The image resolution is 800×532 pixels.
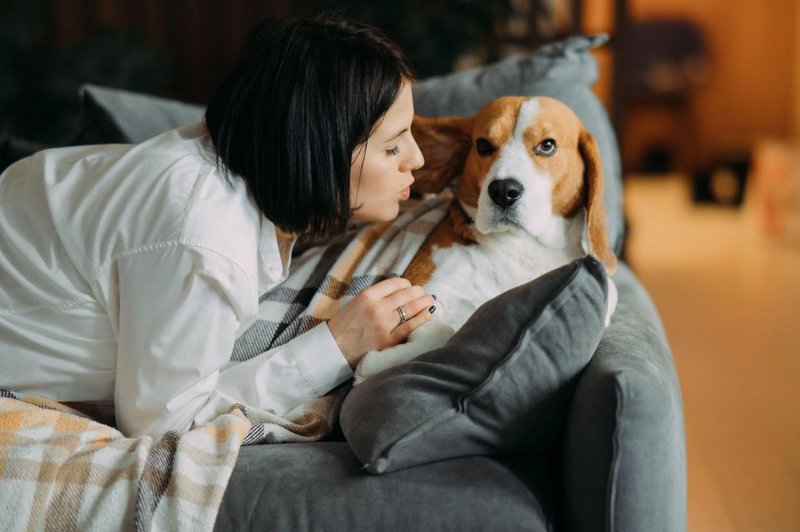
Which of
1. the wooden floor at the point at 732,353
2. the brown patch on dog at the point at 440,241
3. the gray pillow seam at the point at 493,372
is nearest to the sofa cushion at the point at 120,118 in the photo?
the brown patch on dog at the point at 440,241

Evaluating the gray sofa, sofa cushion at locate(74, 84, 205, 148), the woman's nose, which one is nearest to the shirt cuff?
the gray sofa

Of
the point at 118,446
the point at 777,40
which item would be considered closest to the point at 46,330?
the point at 118,446

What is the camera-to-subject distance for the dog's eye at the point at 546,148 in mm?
1470

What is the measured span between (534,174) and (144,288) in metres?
0.64

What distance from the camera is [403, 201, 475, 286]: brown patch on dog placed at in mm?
1521

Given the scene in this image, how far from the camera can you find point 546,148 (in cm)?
147

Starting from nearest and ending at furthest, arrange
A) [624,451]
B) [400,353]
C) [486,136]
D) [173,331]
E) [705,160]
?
[624,451] → [173,331] → [400,353] → [486,136] → [705,160]

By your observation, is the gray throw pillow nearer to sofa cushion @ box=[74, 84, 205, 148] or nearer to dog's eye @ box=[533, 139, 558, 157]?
dog's eye @ box=[533, 139, 558, 157]

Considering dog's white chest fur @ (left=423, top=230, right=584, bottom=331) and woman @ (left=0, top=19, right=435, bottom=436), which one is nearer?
woman @ (left=0, top=19, right=435, bottom=436)

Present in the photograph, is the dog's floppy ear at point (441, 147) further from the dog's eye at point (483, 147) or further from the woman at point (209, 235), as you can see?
the woman at point (209, 235)

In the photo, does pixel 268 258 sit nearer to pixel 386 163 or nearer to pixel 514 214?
pixel 386 163

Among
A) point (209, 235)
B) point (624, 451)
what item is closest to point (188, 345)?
point (209, 235)

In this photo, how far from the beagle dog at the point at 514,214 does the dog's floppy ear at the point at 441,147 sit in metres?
0.04

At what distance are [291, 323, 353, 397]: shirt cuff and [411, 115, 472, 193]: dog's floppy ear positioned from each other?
384 mm
